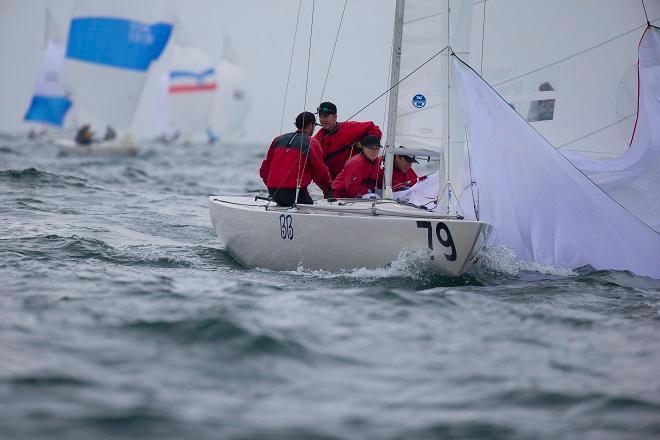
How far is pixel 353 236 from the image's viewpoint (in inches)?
236

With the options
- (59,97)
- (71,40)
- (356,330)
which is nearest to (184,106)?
(59,97)

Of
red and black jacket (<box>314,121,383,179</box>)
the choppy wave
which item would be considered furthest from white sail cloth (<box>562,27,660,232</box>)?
the choppy wave

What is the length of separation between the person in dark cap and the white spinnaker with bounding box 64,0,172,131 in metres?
24.0

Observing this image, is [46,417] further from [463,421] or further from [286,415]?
[463,421]

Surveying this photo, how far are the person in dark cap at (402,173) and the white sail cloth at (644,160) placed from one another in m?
1.49

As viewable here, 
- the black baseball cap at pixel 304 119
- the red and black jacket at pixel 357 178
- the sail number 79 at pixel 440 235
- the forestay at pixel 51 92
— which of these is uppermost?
the forestay at pixel 51 92

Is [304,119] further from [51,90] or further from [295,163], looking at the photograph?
[51,90]

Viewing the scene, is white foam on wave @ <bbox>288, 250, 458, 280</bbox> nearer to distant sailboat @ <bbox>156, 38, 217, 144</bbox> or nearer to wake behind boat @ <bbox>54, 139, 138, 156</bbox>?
wake behind boat @ <bbox>54, 139, 138, 156</bbox>

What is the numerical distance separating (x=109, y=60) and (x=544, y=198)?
84.9 ft

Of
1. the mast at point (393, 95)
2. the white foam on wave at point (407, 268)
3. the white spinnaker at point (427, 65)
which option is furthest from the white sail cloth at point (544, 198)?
the white foam on wave at point (407, 268)

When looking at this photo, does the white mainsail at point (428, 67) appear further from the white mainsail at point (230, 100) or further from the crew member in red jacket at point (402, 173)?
the white mainsail at point (230, 100)

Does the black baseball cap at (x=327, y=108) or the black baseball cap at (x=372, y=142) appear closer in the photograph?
the black baseball cap at (x=372, y=142)

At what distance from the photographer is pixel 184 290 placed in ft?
16.9

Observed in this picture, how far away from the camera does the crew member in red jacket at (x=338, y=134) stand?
25.3 ft
